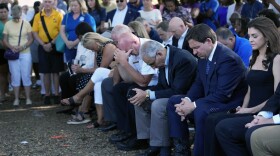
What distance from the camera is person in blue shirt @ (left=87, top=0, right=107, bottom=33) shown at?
10445 mm

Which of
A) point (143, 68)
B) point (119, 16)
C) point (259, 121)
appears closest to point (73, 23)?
point (119, 16)

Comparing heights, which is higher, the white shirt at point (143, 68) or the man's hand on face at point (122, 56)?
the man's hand on face at point (122, 56)

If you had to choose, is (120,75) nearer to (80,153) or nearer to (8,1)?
(80,153)

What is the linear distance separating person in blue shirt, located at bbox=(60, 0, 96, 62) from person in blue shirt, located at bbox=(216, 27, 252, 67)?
11.4 ft

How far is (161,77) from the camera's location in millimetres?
6266

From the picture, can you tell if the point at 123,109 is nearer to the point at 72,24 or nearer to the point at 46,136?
the point at 46,136

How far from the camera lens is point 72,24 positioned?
956cm

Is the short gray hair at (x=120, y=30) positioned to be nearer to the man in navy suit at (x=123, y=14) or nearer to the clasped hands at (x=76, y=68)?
the clasped hands at (x=76, y=68)

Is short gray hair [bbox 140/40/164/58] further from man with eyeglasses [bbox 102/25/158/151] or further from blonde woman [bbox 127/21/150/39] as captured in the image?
blonde woman [bbox 127/21/150/39]

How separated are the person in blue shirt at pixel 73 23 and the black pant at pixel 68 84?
2.39ft

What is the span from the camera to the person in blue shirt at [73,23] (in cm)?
952

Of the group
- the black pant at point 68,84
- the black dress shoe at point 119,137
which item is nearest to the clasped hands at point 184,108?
the black dress shoe at point 119,137

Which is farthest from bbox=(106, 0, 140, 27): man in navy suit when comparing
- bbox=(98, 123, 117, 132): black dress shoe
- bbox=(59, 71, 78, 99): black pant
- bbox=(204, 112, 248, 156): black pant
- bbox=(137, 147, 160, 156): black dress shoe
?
bbox=(204, 112, 248, 156): black pant

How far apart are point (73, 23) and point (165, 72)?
3811 millimetres
